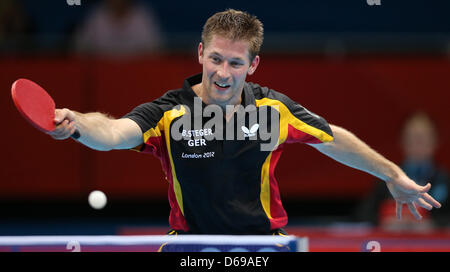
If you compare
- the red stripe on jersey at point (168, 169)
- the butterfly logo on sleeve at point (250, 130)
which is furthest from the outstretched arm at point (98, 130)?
the butterfly logo on sleeve at point (250, 130)

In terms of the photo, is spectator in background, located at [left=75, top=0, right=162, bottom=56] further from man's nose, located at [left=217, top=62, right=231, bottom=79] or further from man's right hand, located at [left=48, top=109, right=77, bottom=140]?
man's right hand, located at [left=48, top=109, right=77, bottom=140]

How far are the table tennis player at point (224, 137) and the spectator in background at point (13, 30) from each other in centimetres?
504

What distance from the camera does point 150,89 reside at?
29.1ft

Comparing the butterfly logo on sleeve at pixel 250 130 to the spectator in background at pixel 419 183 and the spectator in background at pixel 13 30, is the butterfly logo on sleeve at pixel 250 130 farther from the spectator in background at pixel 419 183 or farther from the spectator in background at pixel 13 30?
the spectator in background at pixel 13 30

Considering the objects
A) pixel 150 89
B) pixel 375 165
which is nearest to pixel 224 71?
pixel 375 165

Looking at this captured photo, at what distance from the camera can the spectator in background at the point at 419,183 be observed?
713cm

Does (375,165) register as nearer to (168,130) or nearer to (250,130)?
(250,130)

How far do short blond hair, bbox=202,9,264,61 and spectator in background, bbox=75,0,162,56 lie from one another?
473 centimetres

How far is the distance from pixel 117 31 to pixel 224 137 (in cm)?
489

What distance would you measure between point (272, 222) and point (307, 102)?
16.1 feet

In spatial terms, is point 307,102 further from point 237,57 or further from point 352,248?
point 237,57

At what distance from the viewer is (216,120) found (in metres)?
4.22

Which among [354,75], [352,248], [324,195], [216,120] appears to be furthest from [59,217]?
[216,120]

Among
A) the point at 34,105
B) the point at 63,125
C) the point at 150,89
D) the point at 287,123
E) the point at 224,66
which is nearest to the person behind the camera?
the point at 34,105
